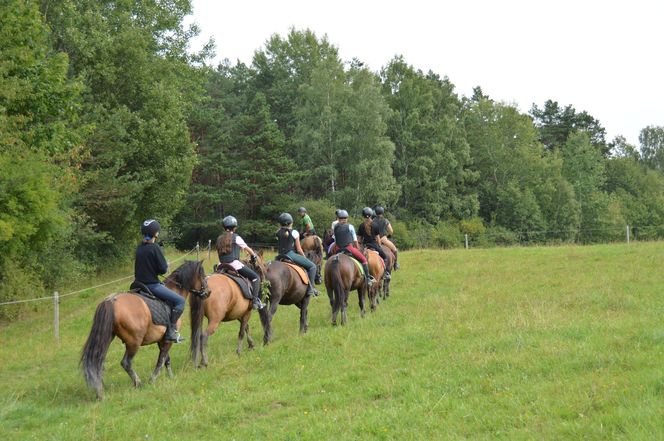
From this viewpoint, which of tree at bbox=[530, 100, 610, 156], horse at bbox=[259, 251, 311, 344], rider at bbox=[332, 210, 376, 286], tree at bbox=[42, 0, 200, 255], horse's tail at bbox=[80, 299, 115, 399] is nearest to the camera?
horse's tail at bbox=[80, 299, 115, 399]

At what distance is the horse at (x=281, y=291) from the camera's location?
13.1m

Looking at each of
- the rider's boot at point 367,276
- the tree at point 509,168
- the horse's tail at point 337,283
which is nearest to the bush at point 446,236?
the tree at point 509,168

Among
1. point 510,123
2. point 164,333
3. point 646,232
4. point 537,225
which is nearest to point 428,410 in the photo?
point 164,333

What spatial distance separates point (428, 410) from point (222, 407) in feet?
9.08

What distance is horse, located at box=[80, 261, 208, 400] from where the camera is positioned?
29.8 feet

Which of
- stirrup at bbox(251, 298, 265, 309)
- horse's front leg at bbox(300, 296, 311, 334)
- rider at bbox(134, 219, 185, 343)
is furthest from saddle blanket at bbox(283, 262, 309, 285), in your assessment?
rider at bbox(134, 219, 185, 343)

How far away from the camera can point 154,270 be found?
401 inches

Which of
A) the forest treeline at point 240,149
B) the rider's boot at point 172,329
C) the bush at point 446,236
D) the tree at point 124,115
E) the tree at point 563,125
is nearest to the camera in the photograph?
the rider's boot at point 172,329

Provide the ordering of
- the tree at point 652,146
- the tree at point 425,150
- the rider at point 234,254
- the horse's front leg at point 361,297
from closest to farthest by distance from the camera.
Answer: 1. the rider at point 234,254
2. the horse's front leg at point 361,297
3. the tree at point 425,150
4. the tree at point 652,146

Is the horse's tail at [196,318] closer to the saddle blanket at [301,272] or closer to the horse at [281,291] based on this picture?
the horse at [281,291]

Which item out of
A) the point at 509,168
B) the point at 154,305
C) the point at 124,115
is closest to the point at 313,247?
the point at 154,305

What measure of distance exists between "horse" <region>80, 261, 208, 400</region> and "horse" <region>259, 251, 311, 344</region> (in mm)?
2483

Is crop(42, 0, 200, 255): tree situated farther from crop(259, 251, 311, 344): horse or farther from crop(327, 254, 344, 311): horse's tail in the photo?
crop(327, 254, 344, 311): horse's tail

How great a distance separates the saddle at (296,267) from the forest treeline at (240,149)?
257 inches
